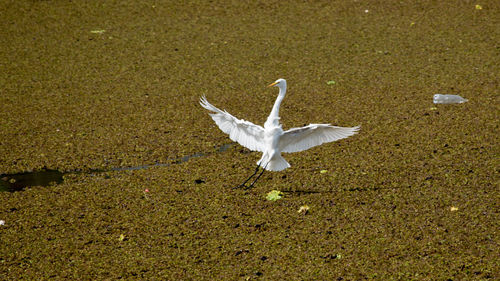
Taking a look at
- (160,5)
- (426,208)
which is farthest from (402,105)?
(160,5)

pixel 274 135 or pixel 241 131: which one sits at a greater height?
pixel 274 135

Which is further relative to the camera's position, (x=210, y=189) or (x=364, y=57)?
(x=364, y=57)

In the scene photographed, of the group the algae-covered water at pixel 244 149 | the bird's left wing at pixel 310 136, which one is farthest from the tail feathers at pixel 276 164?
the algae-covered water at pixel 244 149

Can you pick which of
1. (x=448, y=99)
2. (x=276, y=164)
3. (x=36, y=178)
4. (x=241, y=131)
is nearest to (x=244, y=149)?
(x=241, y=131)

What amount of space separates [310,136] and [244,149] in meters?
1.18

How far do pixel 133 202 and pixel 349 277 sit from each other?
207 cm

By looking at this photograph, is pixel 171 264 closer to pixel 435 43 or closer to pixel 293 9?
pixel 435 43

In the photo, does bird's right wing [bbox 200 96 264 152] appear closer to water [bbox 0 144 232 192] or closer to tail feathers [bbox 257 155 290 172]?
tail feathers [bbox 257 155 290 172]

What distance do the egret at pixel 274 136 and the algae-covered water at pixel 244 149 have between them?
31 cm

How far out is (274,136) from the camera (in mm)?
4680

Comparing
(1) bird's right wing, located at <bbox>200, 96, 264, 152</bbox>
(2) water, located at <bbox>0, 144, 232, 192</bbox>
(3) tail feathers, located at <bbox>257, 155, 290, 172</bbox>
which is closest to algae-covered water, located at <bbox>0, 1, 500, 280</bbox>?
(2) water, located at <bbox>0, 144, 232, 192</bbox>

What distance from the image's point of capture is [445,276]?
3.60 m

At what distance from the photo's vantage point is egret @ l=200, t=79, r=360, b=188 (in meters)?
4.63

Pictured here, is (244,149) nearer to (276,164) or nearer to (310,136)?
(276,164)
